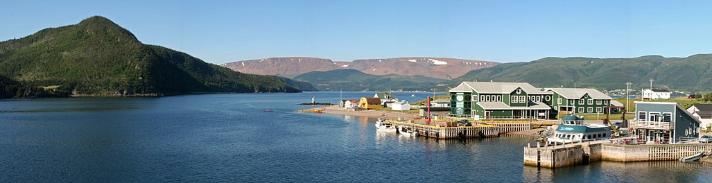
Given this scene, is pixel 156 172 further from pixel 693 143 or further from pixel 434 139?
pixel 693 143

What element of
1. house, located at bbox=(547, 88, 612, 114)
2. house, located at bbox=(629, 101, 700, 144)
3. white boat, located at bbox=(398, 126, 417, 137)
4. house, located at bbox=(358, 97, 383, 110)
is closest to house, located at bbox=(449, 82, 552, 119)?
house, located at bbox=(547, 88, 612, 114)

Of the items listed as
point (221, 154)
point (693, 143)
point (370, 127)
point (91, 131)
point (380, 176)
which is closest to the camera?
point (380, 176)

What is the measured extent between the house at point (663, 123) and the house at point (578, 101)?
39285 mm

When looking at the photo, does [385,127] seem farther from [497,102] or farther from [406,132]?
[497,102]

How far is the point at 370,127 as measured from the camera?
88.3 meters

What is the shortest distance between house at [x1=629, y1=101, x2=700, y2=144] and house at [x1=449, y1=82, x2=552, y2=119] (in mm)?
30550

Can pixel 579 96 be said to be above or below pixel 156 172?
above

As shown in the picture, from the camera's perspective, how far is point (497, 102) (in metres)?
85.5

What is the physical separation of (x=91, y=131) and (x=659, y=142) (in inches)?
2507

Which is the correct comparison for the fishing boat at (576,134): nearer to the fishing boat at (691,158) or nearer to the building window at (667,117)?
the building window at (667,117)

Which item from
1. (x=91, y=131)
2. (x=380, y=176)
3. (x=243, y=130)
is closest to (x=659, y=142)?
(x=380, y=176)

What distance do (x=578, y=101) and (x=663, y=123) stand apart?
43.8 meters

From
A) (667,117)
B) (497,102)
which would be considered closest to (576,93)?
(497,102)

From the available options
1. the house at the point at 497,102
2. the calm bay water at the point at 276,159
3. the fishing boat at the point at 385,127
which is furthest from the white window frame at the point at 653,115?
the fishing boat at the point at 385,127
